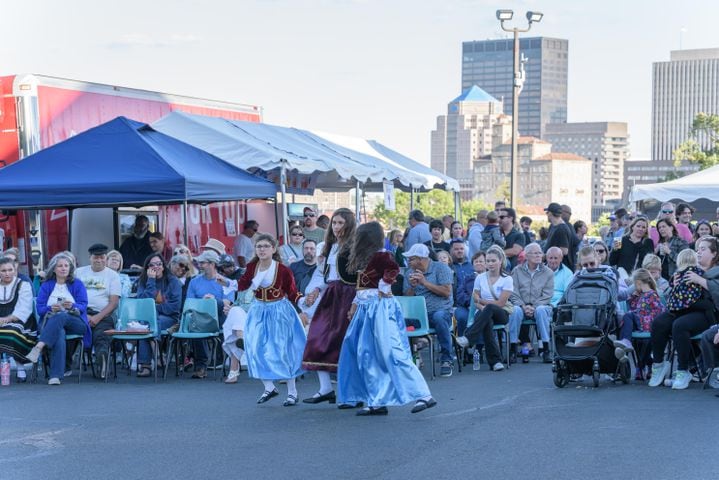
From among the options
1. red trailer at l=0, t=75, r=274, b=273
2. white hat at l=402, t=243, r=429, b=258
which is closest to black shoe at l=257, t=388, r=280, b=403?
white hat at l=402, t=243, r=429, b=258

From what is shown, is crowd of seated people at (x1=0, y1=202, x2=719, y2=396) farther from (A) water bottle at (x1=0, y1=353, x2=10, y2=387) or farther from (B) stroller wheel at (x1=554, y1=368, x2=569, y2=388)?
(B) stroller wheel at (x1=554, y1=368, x2=569, y2=388)

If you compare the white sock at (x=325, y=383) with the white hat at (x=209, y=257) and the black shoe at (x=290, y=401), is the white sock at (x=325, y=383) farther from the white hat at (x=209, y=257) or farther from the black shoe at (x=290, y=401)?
the white hat at (x=209, y=257)

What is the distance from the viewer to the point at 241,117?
21.6 meters

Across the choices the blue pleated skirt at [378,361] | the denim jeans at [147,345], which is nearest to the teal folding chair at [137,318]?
the denim jeans at [147,345]

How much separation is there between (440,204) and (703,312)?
552 ft

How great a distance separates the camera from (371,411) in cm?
991

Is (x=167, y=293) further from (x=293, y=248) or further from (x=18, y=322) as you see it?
(x=293, y=248)

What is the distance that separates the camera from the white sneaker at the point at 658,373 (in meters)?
12.0

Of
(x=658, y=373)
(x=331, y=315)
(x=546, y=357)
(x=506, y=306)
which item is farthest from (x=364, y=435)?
(x=546, y=357)

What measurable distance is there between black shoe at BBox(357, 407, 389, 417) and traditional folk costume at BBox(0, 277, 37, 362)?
477 cm

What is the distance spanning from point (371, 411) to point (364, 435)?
1049 millimetres

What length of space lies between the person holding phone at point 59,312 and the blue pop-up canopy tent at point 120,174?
1.73 m

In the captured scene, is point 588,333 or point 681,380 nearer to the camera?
point 681,380

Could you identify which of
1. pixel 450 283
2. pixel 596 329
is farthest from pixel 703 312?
pixel 450 283
